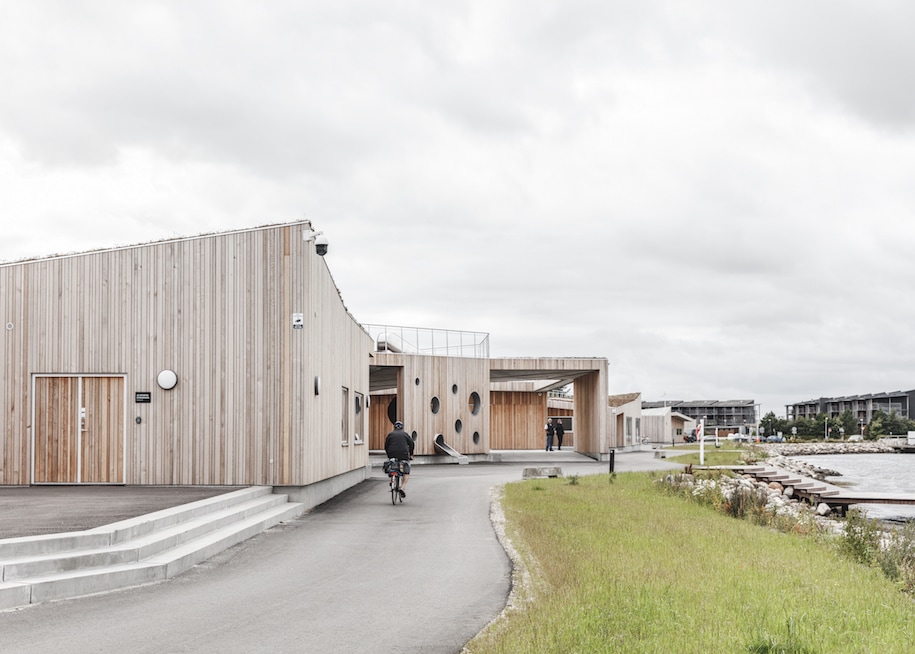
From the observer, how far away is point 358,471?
23.2m

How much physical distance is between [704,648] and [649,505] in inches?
382

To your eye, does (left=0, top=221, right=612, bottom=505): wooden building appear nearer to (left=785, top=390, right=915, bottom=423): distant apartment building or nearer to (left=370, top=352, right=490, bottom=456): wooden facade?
(left=370, top=352, right=490, bottom=456): wooden facade

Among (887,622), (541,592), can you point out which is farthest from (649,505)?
(887,622)

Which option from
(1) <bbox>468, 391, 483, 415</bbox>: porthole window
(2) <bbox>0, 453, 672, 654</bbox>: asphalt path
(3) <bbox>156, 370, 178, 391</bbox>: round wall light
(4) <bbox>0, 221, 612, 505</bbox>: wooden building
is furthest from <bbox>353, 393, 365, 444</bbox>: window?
(2) <bbox>0, 453, 672, 654</bbox>: asphalt path

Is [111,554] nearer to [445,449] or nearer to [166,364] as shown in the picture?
[166,364]

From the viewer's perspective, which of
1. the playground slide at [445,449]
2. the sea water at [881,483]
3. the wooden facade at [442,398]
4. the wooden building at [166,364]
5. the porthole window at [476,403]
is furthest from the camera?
the porthole window at [476,403]

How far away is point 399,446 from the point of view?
17.0 m

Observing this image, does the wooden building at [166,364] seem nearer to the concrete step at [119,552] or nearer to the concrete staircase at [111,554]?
the concrete step at [119,552]

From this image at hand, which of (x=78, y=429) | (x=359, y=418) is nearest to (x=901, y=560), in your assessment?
(x=78, y=429)

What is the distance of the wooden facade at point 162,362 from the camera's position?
1527cm

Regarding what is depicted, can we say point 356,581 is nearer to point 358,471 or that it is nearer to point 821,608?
point 821,608

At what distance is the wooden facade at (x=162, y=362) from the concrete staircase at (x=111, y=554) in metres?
3.47

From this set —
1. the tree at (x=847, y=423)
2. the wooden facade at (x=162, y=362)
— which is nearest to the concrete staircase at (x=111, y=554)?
the wooden facade at (x=162, y=362)

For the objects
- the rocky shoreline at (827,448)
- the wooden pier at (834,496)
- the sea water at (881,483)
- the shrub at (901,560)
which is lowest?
the rocky shoreline at (827,448)
